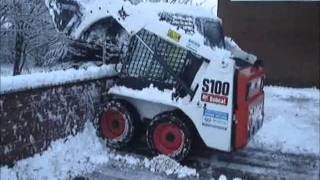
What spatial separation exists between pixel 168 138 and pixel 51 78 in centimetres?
181

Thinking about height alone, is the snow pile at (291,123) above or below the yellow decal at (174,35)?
below

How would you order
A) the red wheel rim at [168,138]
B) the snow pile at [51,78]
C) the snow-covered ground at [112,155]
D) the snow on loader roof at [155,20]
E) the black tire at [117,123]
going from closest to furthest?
the snow pile at [51,78], the snow-covered ground at [112,155], the snow on loader roof at [155,20], the red wheel rim at [168,138], the black tire at [117,123]

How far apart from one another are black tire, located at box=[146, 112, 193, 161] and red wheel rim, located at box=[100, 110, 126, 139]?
0.56 meters

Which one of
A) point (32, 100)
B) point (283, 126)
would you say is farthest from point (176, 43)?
point (283, 126)

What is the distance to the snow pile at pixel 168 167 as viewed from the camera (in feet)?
22.6

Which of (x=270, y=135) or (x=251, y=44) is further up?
(x=251, y=44)

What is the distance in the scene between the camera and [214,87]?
22.5 feet

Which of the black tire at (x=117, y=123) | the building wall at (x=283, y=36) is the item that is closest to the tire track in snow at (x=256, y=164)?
the black tire at (x=117, y=123)

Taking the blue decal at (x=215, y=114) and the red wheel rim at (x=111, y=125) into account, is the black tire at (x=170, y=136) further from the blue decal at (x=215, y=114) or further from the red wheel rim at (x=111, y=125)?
the red wheel rim at (x=111, y=125)

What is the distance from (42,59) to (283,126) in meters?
8.61

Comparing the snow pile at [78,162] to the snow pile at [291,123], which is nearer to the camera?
the snow pile at [78,162]

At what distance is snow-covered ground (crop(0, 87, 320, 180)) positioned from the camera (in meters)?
6.43

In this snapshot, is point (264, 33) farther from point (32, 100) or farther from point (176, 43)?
point (32, 100)

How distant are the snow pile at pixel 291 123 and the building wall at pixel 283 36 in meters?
1.16
